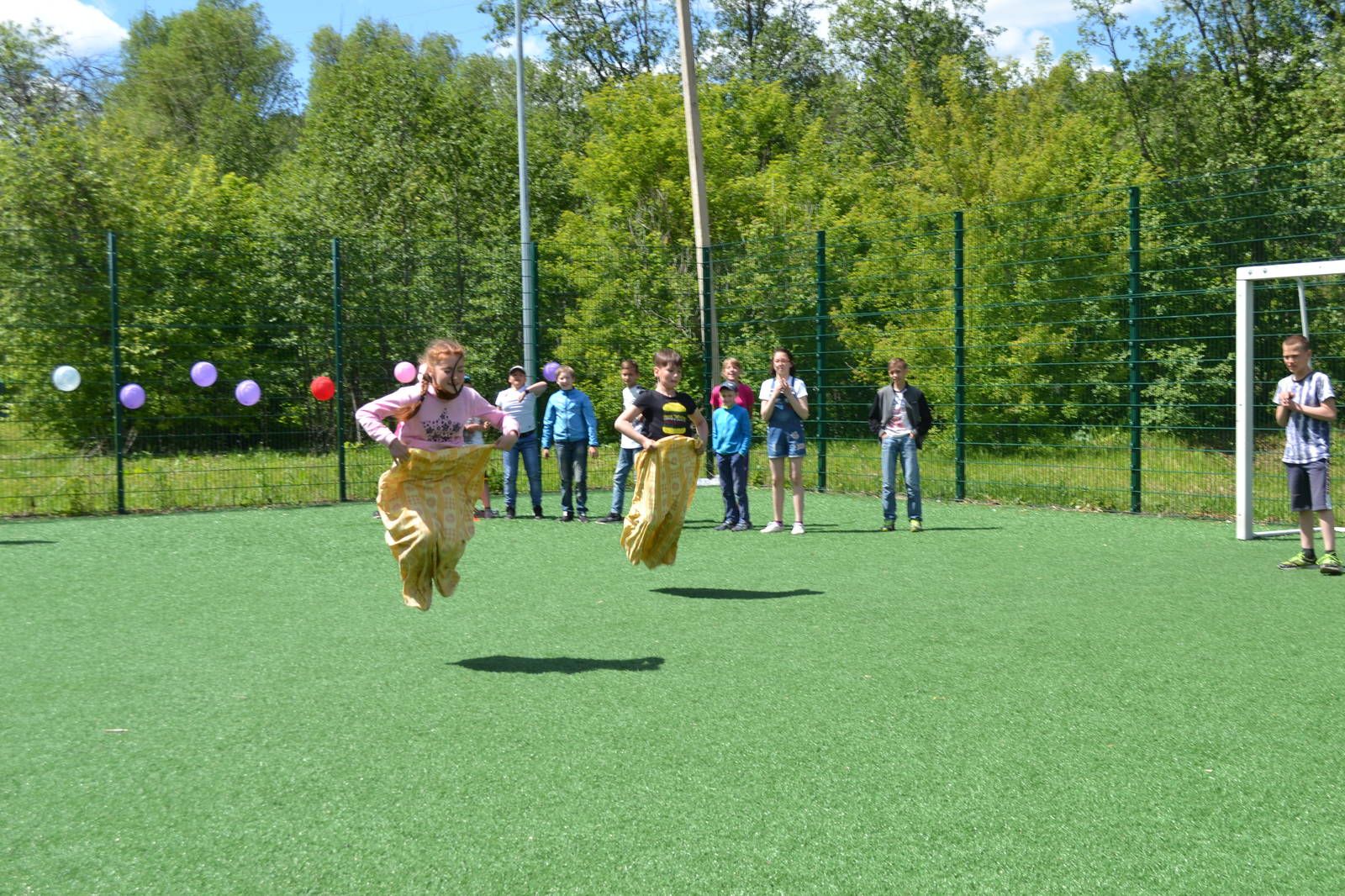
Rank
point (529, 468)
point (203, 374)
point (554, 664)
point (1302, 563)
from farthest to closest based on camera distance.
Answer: point (203, 374), point (529, 468), point (1302, 563), point (554, 664)

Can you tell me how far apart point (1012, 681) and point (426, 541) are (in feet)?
10.7

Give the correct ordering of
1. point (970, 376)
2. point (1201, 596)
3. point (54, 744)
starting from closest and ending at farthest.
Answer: point (54, 744), point (1201, 596), point (970, 376)

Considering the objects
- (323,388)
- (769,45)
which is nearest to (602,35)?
(769,45)

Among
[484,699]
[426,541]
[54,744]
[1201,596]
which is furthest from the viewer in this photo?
[1201,596]

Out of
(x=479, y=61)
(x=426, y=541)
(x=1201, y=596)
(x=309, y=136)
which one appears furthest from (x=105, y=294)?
(x=479, y=61)

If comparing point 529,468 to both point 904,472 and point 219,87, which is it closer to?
point 904,472

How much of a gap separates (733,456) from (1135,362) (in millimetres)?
4443

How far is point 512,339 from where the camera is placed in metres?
17.6

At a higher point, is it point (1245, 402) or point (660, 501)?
point (1245, 402)

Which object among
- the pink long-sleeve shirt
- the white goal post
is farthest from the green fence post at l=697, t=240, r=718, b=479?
the pink long-sleeve shirt

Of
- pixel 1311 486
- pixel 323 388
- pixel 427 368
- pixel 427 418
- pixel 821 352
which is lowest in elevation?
pixel 1311 486

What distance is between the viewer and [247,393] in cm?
1550

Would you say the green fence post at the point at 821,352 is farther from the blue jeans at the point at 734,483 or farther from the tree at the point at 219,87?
the tree at the point at 219,87

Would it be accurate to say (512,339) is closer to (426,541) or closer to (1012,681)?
(426,541)
